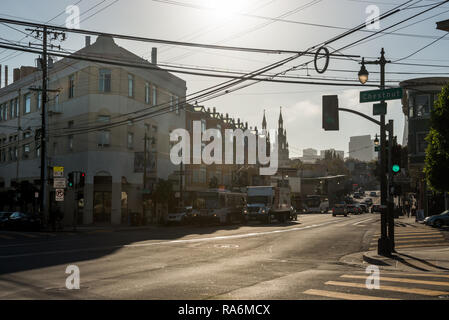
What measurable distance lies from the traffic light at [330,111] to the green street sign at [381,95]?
137 cm

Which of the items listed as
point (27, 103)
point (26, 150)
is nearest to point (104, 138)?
point (26, 150)

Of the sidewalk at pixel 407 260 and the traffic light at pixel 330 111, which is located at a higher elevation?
the traffic light at pixel 330 111

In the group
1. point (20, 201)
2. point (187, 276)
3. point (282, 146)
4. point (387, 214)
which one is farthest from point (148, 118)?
point (282, 146)

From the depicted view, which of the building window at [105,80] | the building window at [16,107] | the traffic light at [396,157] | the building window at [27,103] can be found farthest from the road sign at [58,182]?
the building window at [16,107]

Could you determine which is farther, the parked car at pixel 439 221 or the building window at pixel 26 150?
the building window at pixel 26 150

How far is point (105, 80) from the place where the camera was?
4234 cm

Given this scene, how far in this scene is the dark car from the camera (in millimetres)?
32844

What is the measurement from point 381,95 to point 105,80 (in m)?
31.2

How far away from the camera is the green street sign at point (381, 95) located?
16.7 m

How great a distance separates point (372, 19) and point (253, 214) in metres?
26.1

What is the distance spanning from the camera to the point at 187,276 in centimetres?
1130

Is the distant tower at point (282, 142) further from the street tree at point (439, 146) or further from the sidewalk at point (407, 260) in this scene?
the sidewalk at point (407, 260)

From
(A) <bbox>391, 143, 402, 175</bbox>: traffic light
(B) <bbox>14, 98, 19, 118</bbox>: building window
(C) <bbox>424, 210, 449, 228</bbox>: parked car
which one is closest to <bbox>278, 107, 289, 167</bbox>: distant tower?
(B) <bbox>14, 98, 19, 118</bbox>: building window
